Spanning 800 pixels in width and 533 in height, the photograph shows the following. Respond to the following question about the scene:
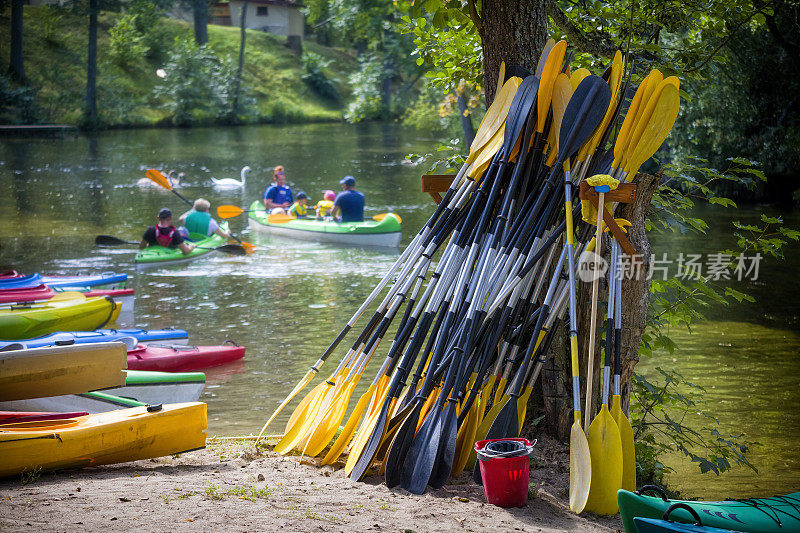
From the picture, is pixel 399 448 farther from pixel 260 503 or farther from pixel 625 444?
pixel 625 444

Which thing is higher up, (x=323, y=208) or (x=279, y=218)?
(x=323, y=208)

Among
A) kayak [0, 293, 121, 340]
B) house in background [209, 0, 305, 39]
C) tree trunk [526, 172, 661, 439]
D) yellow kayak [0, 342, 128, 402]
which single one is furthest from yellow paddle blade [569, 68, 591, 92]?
house in background [209, 0, 305, 39]

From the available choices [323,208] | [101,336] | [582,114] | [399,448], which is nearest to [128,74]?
[323,208]

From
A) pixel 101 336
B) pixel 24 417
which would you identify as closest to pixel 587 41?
pixel 24 417

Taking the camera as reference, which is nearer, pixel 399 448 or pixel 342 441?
pixel 399 448

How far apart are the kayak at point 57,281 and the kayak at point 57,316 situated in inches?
21.3

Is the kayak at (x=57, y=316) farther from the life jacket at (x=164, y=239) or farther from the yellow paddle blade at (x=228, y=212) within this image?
the yellow paddle blade at (x=228, y=212)

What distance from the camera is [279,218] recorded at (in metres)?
13.1

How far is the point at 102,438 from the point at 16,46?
30.7 meters

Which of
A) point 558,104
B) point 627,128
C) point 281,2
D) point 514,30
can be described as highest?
point 281,2

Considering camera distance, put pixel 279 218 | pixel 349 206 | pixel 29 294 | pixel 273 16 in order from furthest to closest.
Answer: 1. pixel 273 16
2. pixel 279 218
3. pixel 349 206
4. pixel 29 294

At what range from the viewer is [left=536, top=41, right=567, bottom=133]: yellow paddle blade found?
154 inches

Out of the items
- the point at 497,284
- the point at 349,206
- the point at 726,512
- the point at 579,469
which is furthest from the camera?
the point at 349,206

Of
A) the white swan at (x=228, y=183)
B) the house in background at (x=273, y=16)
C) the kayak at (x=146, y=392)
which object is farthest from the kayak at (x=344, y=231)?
the house in background at (x=273, y=16)
